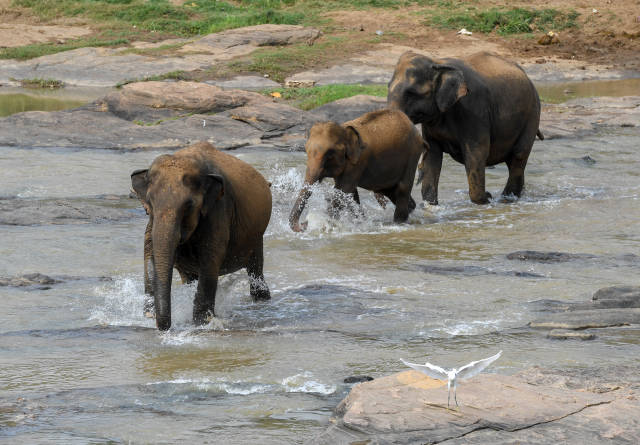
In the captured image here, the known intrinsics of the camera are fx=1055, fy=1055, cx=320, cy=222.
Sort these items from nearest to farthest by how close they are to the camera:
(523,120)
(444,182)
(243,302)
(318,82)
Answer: (243,302), (523,120), (444,182), (318,82)

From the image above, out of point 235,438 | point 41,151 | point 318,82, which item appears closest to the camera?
point 235,438

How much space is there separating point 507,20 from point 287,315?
26.1 m

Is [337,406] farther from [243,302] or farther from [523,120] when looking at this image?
[523,120]

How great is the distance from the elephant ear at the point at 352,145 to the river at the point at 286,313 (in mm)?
516

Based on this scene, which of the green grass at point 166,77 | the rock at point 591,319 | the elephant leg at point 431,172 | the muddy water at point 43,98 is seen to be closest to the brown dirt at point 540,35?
the green grass at point 166,77

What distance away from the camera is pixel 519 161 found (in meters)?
14.1

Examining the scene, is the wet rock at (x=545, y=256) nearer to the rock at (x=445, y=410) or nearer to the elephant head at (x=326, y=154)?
the elephant head at (x=326, y=154)

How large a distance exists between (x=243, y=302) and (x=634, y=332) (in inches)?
128

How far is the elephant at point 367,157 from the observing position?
11336mm

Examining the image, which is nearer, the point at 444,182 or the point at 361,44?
the point at 444,182

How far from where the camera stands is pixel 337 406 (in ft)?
19.2

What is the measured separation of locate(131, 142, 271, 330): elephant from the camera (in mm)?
7145

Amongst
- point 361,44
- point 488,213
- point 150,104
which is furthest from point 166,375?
point 361,44

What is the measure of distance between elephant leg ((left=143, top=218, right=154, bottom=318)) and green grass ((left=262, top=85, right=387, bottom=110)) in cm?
1345
